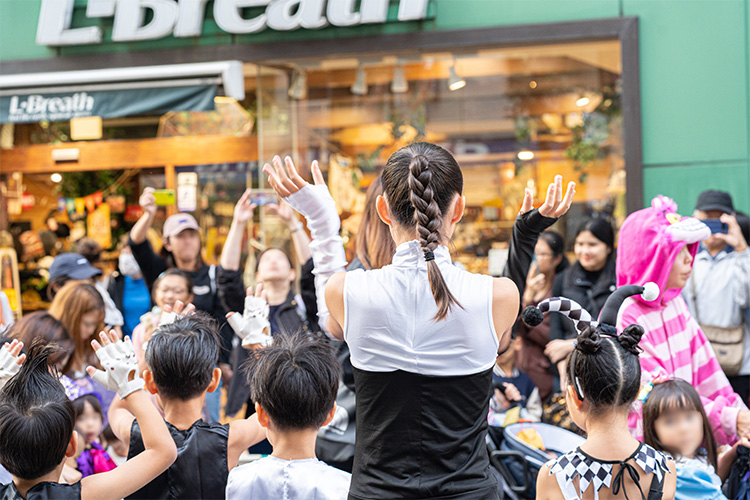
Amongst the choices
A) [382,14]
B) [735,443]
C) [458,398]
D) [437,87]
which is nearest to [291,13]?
[382,14]

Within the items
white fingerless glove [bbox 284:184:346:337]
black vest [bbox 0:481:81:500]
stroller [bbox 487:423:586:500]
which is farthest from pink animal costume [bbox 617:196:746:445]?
black vest [bbox 0:481:81:500]

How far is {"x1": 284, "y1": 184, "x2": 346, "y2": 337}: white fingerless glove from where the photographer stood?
92.0 inches

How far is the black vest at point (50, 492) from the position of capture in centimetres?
212

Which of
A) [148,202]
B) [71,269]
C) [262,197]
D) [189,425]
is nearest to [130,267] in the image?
[71,269]

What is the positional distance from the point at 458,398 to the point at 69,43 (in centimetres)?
610

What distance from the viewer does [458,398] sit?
6.36 ft

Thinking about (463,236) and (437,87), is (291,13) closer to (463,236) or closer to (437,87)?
(437,87)

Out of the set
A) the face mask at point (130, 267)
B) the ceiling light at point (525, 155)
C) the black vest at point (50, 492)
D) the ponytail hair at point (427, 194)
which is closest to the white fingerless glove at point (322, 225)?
the ponytail hair at point (427, 194)

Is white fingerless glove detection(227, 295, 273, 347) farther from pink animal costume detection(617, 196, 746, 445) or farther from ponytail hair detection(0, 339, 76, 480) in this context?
pink animal costume detection(617, 196, 746, 445)

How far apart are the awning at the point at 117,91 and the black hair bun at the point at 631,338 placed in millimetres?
4819

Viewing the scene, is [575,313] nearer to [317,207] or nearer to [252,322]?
[317,207]

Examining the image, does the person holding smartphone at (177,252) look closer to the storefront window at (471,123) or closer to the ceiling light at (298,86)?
the storefront window at (471,123)

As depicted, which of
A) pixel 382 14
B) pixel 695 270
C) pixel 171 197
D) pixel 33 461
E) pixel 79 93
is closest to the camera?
pixel 33 461

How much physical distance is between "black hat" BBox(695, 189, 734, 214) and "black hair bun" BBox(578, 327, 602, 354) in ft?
9.97
